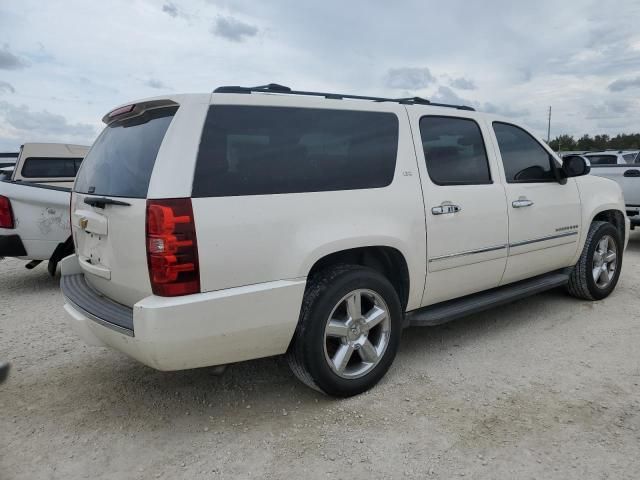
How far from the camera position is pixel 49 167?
7727 millimetres

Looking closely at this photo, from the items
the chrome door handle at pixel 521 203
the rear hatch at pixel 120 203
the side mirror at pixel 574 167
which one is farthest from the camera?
the side mirror at pixel 574 167

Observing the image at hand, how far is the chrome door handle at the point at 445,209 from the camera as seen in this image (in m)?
3.36

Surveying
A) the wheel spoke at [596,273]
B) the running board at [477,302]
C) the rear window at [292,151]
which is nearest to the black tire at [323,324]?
the running board at [477,302]

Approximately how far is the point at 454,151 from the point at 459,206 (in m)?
0.45

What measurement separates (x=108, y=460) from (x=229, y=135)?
5.89 ft

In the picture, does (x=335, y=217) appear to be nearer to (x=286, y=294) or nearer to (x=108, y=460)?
(x=286, y=294)

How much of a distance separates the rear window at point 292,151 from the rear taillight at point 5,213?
4258 mm

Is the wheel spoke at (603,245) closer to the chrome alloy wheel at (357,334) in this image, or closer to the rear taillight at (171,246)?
the chrome alloy wheel at (357,334)

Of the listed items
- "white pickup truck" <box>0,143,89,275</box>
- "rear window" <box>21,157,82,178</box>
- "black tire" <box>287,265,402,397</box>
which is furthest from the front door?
"rear window" <box>21,157,82,178</box>

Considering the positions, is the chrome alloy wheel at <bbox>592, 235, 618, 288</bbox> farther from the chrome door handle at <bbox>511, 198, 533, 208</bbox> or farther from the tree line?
the tree line

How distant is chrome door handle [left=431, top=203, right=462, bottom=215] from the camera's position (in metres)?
3.36

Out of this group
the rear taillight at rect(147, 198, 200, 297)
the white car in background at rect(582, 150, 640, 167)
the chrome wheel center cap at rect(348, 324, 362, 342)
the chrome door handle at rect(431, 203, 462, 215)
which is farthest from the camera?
the white car in background at rect(582, 150, 640, 167)

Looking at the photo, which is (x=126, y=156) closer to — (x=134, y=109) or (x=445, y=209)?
(x=134, y=109)

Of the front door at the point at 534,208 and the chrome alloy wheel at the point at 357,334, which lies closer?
the chrome alloy wheel at the point at 357,334
